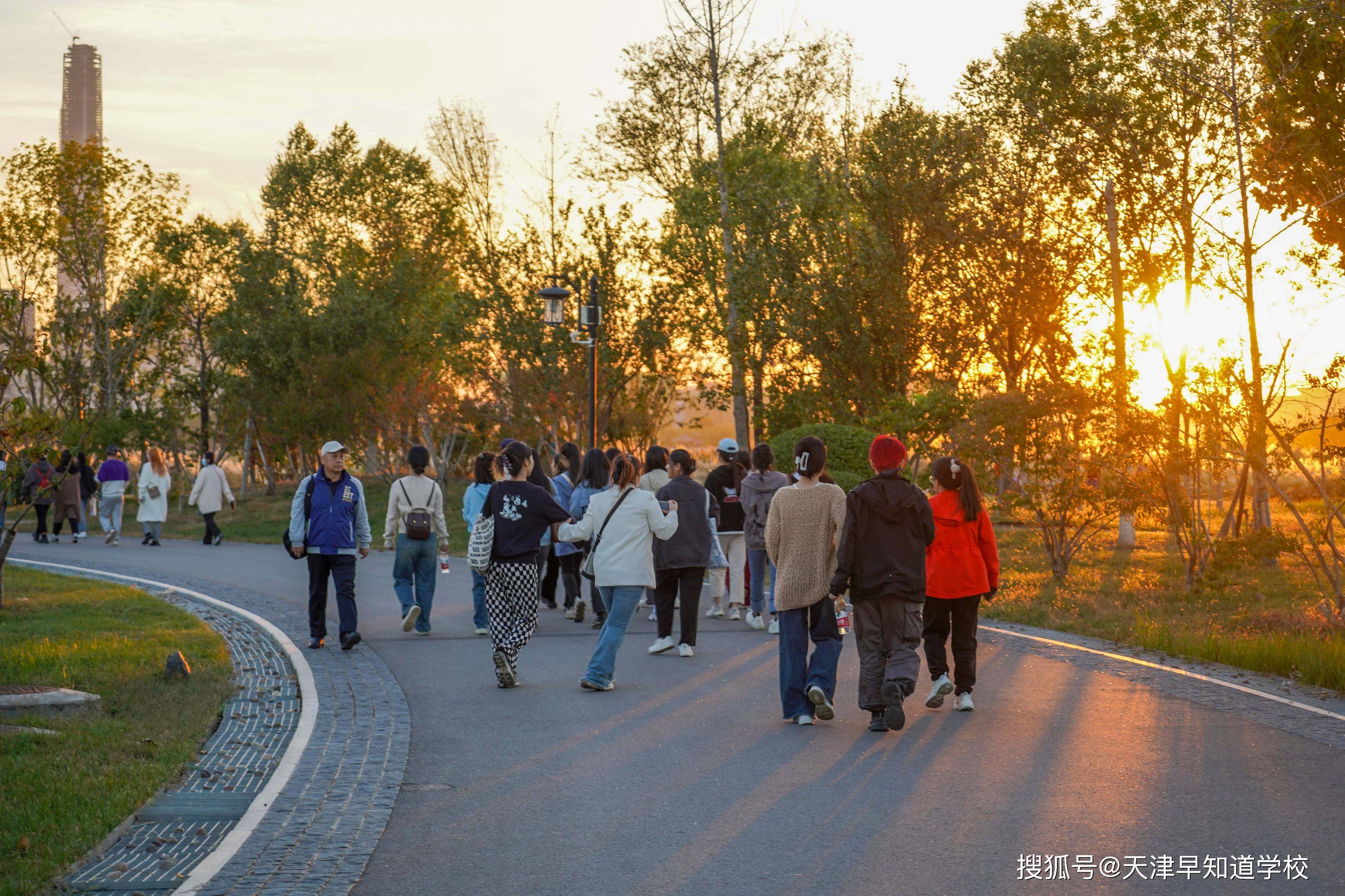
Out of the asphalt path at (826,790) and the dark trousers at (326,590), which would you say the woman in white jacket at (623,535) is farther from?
the dark trousers at (326,590)

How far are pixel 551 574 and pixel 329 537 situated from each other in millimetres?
3739

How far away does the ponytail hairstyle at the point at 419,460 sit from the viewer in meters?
12.7

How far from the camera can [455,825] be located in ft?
20.6

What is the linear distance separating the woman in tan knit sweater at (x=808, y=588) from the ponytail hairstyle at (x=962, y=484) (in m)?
0.85

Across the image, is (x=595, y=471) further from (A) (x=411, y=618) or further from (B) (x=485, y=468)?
(A) (x=411, y=618)

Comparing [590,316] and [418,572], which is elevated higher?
[590,316]

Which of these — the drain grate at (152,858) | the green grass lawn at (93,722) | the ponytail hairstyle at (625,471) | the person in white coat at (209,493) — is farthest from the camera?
the person in white coat at (209,493)

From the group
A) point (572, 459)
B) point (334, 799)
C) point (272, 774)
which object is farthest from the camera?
point (572, 459)

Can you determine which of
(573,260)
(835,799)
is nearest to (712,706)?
(835,799)

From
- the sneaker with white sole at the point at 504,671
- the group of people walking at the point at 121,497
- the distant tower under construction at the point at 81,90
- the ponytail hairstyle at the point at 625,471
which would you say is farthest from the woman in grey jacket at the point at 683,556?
the distant tower under construction at the point at 81,90

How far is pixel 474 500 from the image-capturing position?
564 inches

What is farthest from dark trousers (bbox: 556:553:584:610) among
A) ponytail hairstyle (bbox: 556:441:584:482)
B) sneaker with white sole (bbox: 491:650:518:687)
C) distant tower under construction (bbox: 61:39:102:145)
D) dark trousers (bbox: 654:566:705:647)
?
distant tower under construction (bbox: 61:39:102:145)

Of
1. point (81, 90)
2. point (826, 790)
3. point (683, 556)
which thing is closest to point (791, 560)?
point (826, 790)

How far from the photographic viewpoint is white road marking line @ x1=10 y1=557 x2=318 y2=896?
5531 millimetres
